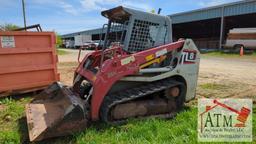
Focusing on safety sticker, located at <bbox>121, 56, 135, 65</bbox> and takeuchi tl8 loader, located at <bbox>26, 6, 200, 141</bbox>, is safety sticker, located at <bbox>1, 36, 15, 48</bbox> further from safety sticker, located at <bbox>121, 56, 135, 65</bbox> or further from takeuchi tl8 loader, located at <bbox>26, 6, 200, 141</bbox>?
safety sticker, located at <bbox>121, 56, 135, 65</bbox>

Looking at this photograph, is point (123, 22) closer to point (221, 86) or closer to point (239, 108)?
point (239, 108)

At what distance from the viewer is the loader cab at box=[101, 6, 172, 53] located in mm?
4660

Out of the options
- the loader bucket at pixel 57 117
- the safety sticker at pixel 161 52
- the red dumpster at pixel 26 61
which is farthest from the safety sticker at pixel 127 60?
the red dumpster at pixel 26 61

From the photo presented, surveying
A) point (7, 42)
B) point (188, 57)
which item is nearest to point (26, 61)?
point (7, 42)

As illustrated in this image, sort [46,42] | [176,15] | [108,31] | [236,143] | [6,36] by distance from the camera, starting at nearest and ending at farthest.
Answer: [236,143] → [108,31] → [6,36] → [46,42] → [176,15]

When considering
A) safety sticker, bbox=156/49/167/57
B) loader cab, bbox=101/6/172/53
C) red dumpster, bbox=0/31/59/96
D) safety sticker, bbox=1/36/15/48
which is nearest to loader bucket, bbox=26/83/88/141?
loader cab, bbox=101/6/172/53

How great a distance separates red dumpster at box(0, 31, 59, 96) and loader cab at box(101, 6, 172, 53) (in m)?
2.18

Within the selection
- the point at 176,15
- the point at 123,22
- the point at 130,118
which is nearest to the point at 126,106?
the point at 130,118

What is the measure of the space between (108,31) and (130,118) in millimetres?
1951

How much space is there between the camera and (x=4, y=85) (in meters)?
6.14

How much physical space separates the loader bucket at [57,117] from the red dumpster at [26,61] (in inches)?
66.5

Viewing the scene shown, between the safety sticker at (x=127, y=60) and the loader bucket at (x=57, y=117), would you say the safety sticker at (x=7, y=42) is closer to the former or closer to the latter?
the loader bucket at (x=57, y=117)

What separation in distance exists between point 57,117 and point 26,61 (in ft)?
9.28

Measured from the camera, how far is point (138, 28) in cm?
473
